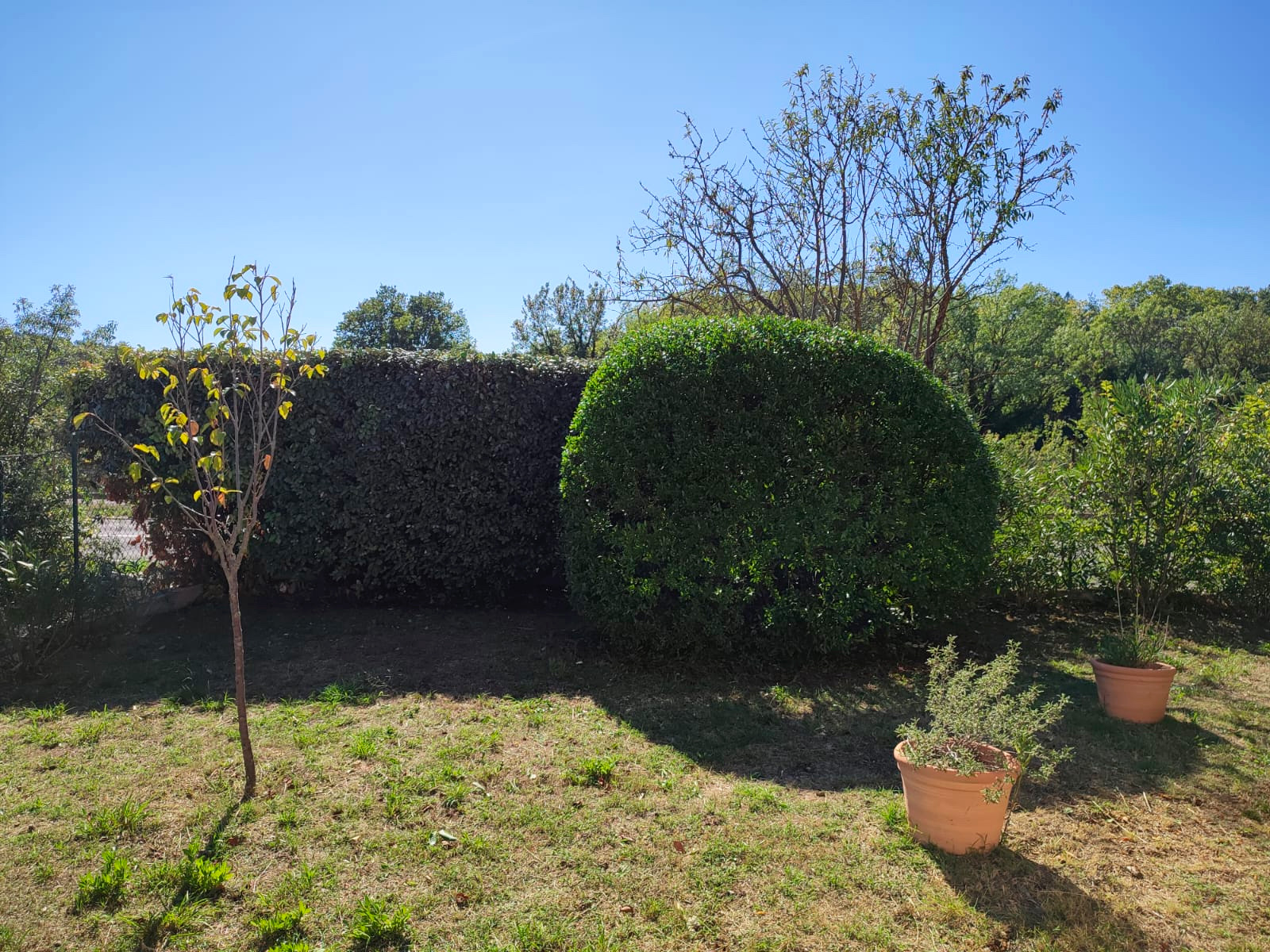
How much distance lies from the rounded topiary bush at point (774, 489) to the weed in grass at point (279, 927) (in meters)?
3.35

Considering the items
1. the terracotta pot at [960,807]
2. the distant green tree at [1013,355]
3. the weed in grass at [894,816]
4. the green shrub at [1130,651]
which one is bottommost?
the weed in grass at [894,816]

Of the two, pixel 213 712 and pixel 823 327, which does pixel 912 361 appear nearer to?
pixel 823 327

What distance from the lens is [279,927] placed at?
2.75 m

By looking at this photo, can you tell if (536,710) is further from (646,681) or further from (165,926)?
(165,926)

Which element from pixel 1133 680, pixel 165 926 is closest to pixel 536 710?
pixel 165 926

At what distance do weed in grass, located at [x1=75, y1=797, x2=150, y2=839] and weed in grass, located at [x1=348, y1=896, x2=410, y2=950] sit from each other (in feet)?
4.37

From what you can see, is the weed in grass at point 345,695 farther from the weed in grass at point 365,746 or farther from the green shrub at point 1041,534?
the green shrub at point 1041,534

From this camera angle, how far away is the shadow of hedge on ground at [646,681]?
4.29 m

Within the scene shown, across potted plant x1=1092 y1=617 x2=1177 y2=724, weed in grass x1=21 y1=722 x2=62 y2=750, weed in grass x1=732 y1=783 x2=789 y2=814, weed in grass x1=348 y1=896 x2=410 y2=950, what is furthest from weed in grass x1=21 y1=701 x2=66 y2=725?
potted plant x1=1092 y1=617 x2=1177 y2=724

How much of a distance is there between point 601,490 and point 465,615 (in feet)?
8.11

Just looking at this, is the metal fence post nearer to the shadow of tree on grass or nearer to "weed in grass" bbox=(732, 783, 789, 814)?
"weed in grass" bbox=(732, 783, 789, 814)

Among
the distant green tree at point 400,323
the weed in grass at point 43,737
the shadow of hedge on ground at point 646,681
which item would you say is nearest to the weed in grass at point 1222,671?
the shadow of hedge on ground at point 646,681

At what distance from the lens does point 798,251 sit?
9828mm

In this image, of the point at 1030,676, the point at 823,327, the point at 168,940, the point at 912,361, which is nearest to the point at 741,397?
the point at 823,327
